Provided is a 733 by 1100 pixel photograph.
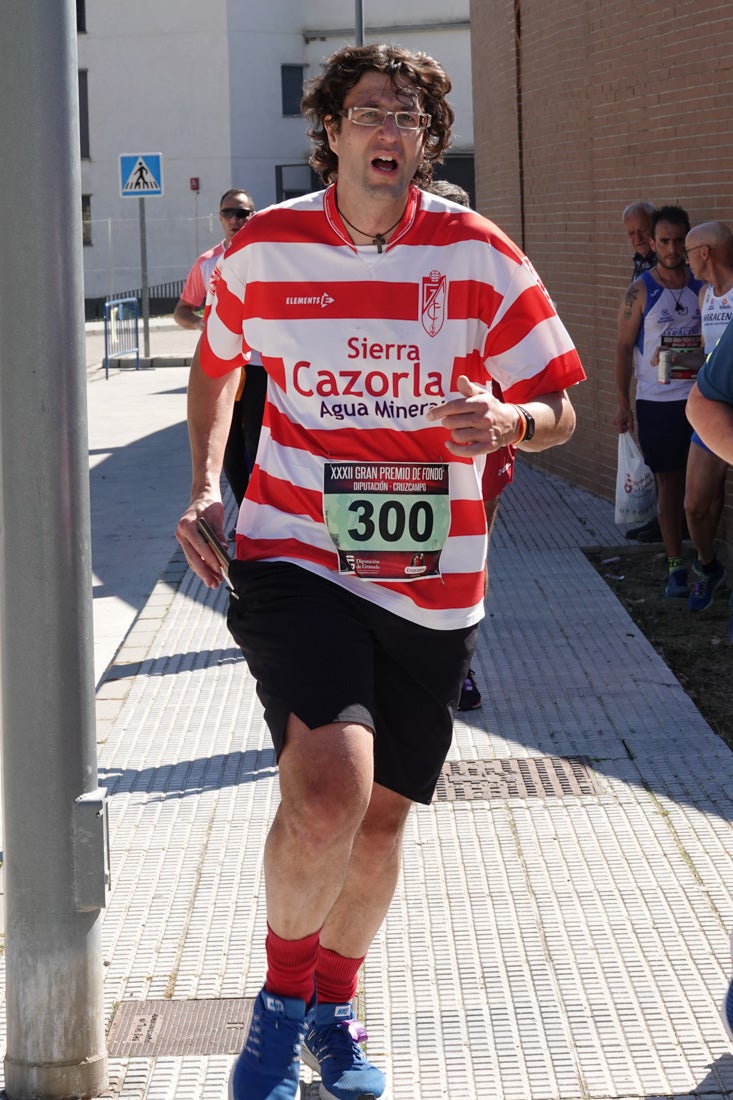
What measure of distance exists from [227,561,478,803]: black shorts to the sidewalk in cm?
70

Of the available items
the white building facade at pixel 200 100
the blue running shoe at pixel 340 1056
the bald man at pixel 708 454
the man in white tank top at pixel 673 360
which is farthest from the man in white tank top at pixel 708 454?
the white building facade at pixel 200 100

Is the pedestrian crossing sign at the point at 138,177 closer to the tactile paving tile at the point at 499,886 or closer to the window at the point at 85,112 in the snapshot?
the window at the point at 85,112

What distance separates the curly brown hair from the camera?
11.7 ft

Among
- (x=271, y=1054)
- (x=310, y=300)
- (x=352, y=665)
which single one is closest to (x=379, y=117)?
(x=310, y=300)

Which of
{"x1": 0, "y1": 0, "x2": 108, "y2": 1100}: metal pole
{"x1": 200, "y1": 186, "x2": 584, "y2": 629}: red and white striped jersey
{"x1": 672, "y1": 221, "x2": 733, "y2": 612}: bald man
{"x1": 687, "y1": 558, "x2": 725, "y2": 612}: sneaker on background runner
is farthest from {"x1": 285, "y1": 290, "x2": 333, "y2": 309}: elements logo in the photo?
{"x1": 687, "y1": 558, "x2": 725, "y2": 612}: sneaker on background runner

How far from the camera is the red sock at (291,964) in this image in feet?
10.8

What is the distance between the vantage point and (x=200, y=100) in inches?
1751

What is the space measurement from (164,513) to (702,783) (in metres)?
7.08

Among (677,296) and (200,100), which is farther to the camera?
(200,100)

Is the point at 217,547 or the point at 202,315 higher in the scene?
the point at 202,315

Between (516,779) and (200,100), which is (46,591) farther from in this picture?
(200,100)

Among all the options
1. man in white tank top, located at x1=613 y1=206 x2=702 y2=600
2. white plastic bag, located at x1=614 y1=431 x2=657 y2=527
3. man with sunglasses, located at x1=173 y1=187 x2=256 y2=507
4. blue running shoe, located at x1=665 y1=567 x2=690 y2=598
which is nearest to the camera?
man with sunglasses, located at x1=173 y1=187 x2=256 y2=507

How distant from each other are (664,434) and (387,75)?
5512 mm

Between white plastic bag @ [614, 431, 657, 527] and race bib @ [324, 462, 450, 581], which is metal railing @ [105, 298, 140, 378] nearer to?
white plastic bag @ [614, 431, 657, 527]
